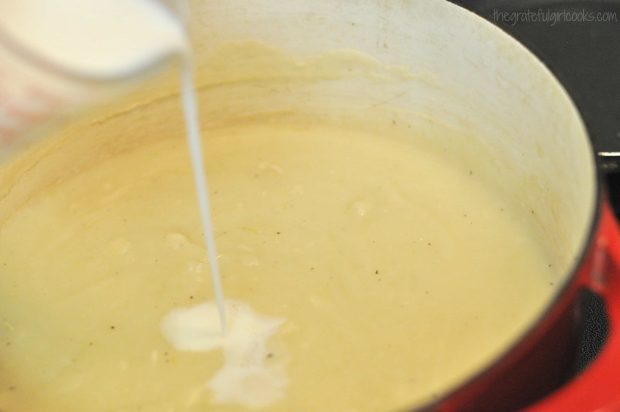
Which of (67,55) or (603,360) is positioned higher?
(67,55)

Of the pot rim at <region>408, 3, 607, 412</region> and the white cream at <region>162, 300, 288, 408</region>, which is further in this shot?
the white cream at <region>162, 300, 288, 408</region>

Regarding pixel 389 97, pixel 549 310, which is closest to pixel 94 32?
pixel 549 310

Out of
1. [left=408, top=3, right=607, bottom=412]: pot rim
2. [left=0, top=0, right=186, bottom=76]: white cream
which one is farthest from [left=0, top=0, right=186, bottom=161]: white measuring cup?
[left=408, top=3, right=607, bottom=412]: pot rim

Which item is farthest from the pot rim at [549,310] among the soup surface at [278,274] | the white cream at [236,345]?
the white cream at [236,345]

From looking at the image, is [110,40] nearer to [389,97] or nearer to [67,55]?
[67,55]

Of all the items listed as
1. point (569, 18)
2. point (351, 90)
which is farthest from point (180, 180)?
point (569, 18)

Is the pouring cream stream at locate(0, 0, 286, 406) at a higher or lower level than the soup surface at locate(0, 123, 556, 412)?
higher

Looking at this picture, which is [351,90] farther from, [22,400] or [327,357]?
[22,400]

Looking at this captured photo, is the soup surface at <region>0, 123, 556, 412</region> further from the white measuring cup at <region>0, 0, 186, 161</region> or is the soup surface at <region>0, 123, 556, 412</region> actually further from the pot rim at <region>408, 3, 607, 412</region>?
the white measuring cup at <region>0, 0, 186, 161</region>
